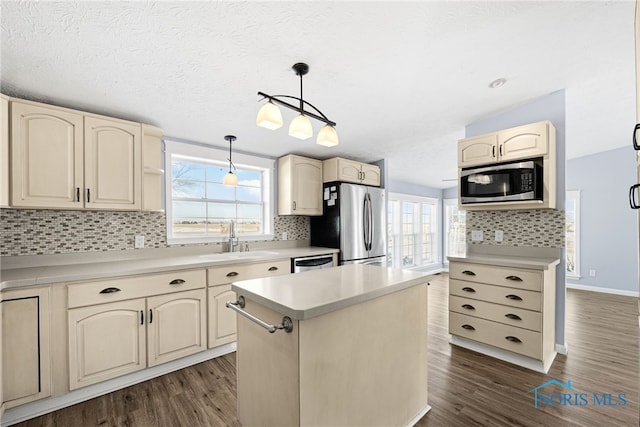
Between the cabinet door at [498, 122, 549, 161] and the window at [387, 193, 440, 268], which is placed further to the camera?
the window at [387, 193, 440, 268]

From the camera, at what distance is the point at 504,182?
2592 millimetres

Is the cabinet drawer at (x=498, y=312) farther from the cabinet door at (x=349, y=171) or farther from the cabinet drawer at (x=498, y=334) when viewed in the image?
the cabinet door at (x=349, y=171)

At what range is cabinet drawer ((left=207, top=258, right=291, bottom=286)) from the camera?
8.24 ft

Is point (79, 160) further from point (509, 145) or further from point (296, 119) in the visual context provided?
point (509, 145)

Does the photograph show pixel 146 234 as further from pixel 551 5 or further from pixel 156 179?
pixel 551 5

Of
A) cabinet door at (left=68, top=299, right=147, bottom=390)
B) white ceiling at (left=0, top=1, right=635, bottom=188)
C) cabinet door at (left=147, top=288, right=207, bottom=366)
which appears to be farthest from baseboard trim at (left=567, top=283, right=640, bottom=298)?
cabinet door at (left=68, top=299, right=147, bottom=390)

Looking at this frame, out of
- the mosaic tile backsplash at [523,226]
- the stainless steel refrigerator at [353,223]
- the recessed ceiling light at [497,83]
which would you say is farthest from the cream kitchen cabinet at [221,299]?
the recessed ceiling light at [497,83]

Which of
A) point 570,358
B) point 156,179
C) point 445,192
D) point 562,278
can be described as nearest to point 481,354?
point 570,358

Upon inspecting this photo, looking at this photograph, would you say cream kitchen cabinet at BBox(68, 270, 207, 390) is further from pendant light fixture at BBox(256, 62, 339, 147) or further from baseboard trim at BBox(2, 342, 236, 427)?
pendant light fixture at BBox(256, 62, 339, 147)

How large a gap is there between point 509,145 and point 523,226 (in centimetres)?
88

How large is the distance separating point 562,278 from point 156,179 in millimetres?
4010

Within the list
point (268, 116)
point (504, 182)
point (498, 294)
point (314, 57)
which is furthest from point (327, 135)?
point (498, 294)

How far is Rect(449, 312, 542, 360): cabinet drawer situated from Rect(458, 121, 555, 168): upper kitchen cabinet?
1592 mm

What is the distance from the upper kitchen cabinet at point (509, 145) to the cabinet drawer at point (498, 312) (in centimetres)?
142
